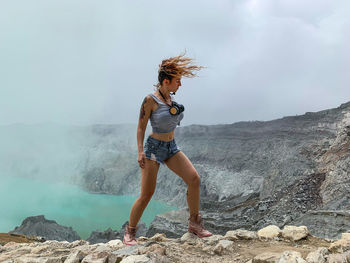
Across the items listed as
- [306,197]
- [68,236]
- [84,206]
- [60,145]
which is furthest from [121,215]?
[60,145]

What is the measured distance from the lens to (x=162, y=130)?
5098mm

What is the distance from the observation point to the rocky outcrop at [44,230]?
29.5m

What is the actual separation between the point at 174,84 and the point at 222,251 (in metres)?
2.70

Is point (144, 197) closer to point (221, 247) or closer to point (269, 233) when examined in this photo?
point (221, 247)

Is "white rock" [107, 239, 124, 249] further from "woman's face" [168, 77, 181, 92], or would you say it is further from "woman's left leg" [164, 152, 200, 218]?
"woman's face" [168, 77, 181, 92]

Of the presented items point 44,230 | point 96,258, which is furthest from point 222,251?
point 44,230

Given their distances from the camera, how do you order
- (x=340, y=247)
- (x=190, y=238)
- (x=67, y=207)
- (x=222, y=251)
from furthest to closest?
(x=67, y=207), (x=190, y=238), (x=222, y=251), (x=340, y=247)

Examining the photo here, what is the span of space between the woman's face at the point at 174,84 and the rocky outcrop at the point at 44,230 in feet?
92.7

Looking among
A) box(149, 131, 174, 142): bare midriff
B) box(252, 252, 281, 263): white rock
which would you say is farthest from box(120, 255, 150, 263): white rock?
box(149, 131, 174, 142): bare midriff

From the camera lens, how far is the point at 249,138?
49.3 m

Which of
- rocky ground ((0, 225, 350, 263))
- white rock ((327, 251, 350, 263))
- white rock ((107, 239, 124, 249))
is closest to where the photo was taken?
white rock ((327, 251, 350, 263))

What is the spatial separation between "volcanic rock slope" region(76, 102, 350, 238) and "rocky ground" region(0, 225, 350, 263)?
24.9 feet

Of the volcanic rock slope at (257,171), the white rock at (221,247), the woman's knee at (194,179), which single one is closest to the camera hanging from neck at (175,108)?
the woman's knee at (194,179)

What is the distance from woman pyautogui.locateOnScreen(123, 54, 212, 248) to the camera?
5.01 metres
